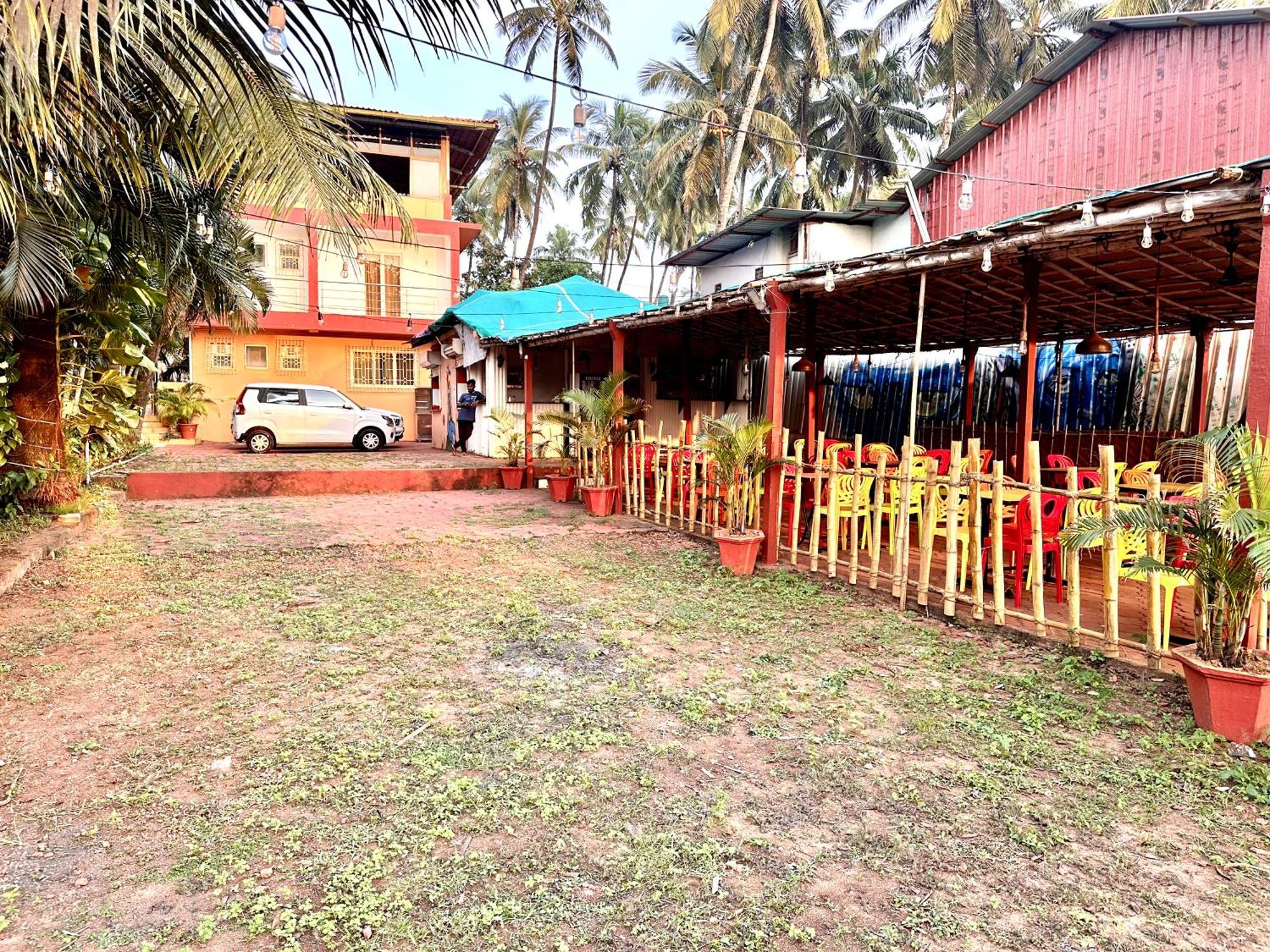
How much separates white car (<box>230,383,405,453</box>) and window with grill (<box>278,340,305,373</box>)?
12.6 feet

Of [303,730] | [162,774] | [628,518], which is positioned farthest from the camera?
[628,518]

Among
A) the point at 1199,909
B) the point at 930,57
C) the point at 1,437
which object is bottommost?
the point at 1199,909

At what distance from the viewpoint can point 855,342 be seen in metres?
12.0

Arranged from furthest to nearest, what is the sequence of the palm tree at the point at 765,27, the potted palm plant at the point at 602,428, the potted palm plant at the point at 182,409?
the palm tree at the point at 765,27 → the potted palm plant at the point at 182,409 → the potted palm plant at the point at 602,428

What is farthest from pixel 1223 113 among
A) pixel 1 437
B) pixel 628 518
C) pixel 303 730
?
pixel 1 437

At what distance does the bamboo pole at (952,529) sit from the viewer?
184 inches

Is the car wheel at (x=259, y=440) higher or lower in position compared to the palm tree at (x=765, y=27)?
lower

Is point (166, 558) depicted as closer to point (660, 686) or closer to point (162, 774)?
point (162, 774)

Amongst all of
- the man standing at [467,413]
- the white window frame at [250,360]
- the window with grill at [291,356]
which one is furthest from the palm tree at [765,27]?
the white window frame at [250,360]

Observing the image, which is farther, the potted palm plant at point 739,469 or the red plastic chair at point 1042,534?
the potted palm plant at point 739,469

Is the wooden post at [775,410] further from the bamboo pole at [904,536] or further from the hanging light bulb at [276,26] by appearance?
the hanging light bulb at [276,26]

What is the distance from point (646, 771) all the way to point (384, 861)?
40.9 inches

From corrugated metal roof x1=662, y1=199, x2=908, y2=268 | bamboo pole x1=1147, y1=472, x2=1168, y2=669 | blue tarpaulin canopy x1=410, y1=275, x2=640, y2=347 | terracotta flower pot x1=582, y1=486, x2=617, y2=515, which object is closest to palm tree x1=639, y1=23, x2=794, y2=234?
corrugated metal roof x1=662, y1=199, x2=908, y2=268

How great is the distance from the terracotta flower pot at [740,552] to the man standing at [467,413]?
9.66 meters
